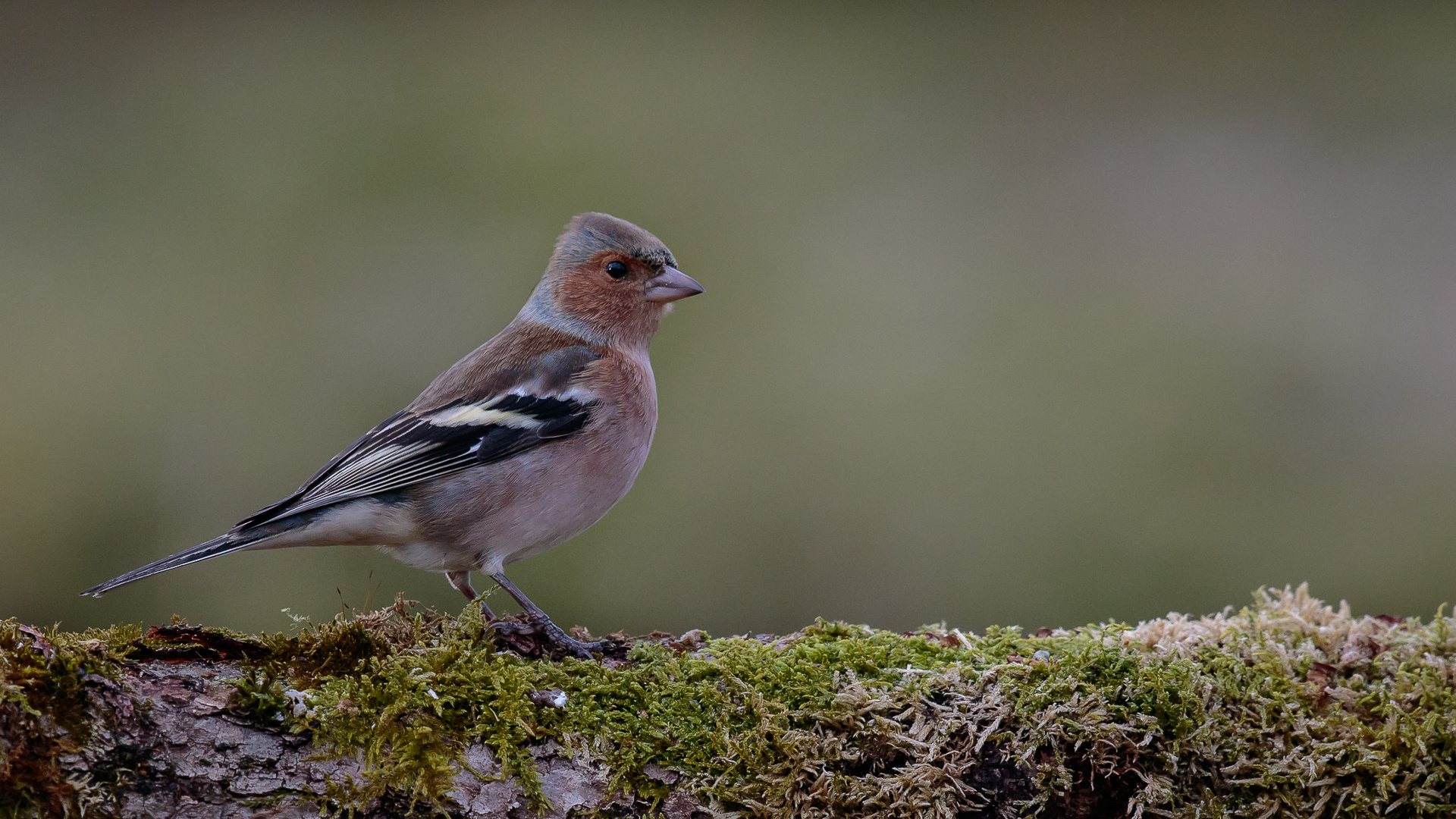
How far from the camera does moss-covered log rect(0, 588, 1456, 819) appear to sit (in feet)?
8.38

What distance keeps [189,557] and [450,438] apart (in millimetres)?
1079

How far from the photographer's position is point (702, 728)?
119 inches

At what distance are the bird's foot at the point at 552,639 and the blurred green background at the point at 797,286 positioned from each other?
4.13 meters

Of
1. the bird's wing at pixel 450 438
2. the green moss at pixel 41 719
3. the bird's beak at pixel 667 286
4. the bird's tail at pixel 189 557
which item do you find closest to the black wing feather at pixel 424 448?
the bird's wing at pixel 450 438

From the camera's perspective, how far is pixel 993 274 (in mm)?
9969

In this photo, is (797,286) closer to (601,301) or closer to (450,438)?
(601,301)

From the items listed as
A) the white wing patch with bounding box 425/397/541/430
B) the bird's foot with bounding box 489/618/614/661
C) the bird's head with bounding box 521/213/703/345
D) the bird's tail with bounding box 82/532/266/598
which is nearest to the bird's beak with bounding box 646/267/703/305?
the bird's head with bounding box 521/213/703/345

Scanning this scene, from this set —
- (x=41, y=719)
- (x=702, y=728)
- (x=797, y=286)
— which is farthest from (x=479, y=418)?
(x=797, y=286)

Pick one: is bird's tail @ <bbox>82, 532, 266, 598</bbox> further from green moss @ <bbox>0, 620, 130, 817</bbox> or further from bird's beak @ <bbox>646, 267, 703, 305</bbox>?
bird's beak @ <bbox>646, 267, 703, 305</bbox>

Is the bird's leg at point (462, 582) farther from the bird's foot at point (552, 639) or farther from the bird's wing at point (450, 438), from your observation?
the bird's foot at point (552, 639)

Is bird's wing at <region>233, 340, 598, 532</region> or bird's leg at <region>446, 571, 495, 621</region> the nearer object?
bird's wing at <region>233, 340, 598, 532</region>

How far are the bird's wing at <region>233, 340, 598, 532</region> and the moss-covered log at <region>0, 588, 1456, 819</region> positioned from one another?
96cm

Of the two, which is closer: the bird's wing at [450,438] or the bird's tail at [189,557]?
the bird's tail at [189,557]

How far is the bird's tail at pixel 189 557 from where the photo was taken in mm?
3459
